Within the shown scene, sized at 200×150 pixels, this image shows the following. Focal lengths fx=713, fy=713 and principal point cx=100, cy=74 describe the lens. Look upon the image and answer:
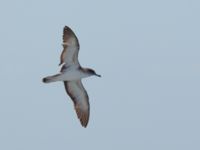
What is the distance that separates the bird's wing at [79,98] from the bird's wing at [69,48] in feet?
6.33

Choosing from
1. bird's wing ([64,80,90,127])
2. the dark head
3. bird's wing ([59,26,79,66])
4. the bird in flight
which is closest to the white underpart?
the bird in flight

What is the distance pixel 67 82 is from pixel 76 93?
2.99 ft

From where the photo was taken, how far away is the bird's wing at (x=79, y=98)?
34.9 m

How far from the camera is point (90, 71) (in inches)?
1313

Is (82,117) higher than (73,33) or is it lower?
lower

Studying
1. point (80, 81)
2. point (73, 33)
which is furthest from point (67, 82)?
point (73, 33)

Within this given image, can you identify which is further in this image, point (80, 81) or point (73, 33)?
point (80, 81)

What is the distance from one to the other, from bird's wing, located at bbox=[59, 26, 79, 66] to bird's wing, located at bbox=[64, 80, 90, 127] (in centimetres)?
193

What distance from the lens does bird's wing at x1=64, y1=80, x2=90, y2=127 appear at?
115 ft

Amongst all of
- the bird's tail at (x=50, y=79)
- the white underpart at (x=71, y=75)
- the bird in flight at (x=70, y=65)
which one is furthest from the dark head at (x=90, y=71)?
the bird's tail at (x=50, y=79)

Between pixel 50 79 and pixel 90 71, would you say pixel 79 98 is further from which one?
pixel 50 79

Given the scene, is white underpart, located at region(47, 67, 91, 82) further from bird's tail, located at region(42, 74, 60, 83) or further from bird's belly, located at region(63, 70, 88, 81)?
bird's tail, located at region(42, 74, 60, 83)

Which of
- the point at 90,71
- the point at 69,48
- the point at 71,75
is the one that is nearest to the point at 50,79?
the point at 71,75

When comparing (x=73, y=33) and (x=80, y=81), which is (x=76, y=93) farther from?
(x=73, y=33)
